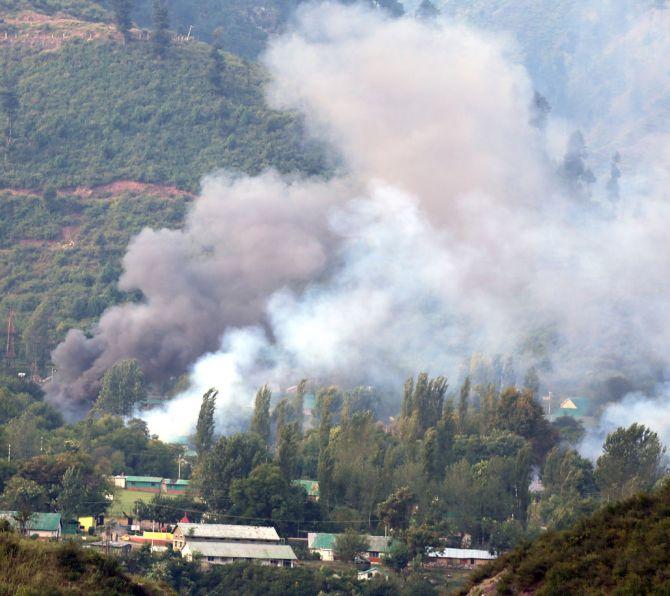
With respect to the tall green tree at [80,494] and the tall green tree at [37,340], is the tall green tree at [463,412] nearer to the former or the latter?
the tall green tree at [80,494]

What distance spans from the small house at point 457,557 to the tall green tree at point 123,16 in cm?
8904

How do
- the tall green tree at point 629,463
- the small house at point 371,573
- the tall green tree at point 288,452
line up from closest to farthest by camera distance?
the small house at point 371,573, the tall green tree at point 629,463, the tall green tree at point 288,452

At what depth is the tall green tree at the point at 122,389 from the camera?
8612 cm

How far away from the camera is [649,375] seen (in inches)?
3816

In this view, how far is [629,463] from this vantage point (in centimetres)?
6881

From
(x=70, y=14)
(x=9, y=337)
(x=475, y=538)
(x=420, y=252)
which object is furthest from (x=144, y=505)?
(x=70, y=14)

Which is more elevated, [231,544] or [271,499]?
[271,499]

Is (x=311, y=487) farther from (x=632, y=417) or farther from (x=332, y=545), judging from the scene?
(x=632, y=417)

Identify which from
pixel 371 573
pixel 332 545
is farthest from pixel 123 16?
pixel 371 573

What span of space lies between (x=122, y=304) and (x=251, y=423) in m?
26.6

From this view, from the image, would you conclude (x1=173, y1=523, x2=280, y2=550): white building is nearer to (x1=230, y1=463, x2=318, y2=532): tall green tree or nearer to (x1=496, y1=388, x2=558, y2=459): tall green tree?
(x1=230, y1=463, x2=318, y2=532): tall green tree

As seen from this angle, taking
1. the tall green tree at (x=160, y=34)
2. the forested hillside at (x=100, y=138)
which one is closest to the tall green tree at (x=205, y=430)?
the forested hillside at (x=100, y=138)

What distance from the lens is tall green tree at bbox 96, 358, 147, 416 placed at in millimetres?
86125

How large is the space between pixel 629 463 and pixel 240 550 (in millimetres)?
19228
